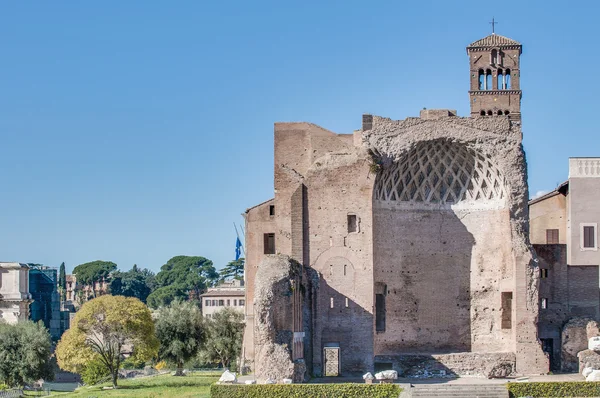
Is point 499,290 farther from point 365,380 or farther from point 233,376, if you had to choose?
point 233,376

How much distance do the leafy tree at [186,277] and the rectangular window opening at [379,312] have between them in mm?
75703

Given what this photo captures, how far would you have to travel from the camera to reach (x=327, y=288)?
4309 centimetres

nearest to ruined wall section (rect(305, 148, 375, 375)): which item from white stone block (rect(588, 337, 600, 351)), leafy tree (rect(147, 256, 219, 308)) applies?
white stone block (rect(588, 337, 600, 351))

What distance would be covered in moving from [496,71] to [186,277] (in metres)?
83.8

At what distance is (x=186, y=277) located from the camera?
129 m

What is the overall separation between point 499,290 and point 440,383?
7103 mm

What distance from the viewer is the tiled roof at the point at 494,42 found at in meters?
49.7

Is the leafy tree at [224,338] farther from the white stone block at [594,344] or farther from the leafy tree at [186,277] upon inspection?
the leafy tree at [186,277]

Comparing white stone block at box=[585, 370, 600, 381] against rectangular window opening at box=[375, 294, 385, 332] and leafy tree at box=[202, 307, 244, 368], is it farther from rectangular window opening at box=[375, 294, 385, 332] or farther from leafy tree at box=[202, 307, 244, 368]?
leafy tree at box=[202, 307, 244, 368]

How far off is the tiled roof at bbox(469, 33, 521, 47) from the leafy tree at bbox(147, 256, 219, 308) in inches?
2975

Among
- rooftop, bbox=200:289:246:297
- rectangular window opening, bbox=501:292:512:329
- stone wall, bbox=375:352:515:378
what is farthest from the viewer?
rooftop, bbox=200:289:246:297

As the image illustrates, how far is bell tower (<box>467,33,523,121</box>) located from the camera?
49781 millimetres

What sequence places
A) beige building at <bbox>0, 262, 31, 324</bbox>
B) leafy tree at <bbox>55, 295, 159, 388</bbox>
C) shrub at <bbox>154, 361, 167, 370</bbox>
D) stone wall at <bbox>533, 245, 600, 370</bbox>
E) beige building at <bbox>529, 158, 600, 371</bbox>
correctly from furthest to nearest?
beige building at <bbox>0, 262, 31, 324</bbox> → shrub at <bbox>154, 361, 167, 370</bbox> → leafy tree at <bbox>55, 295, 159, 388</bbox> → stone wall at <bbox>533, 245, 600, 370</bbox> → beige building at <bbox>529, 158, 600, 371</bbox>

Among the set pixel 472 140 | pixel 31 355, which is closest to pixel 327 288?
pixel 472 140
